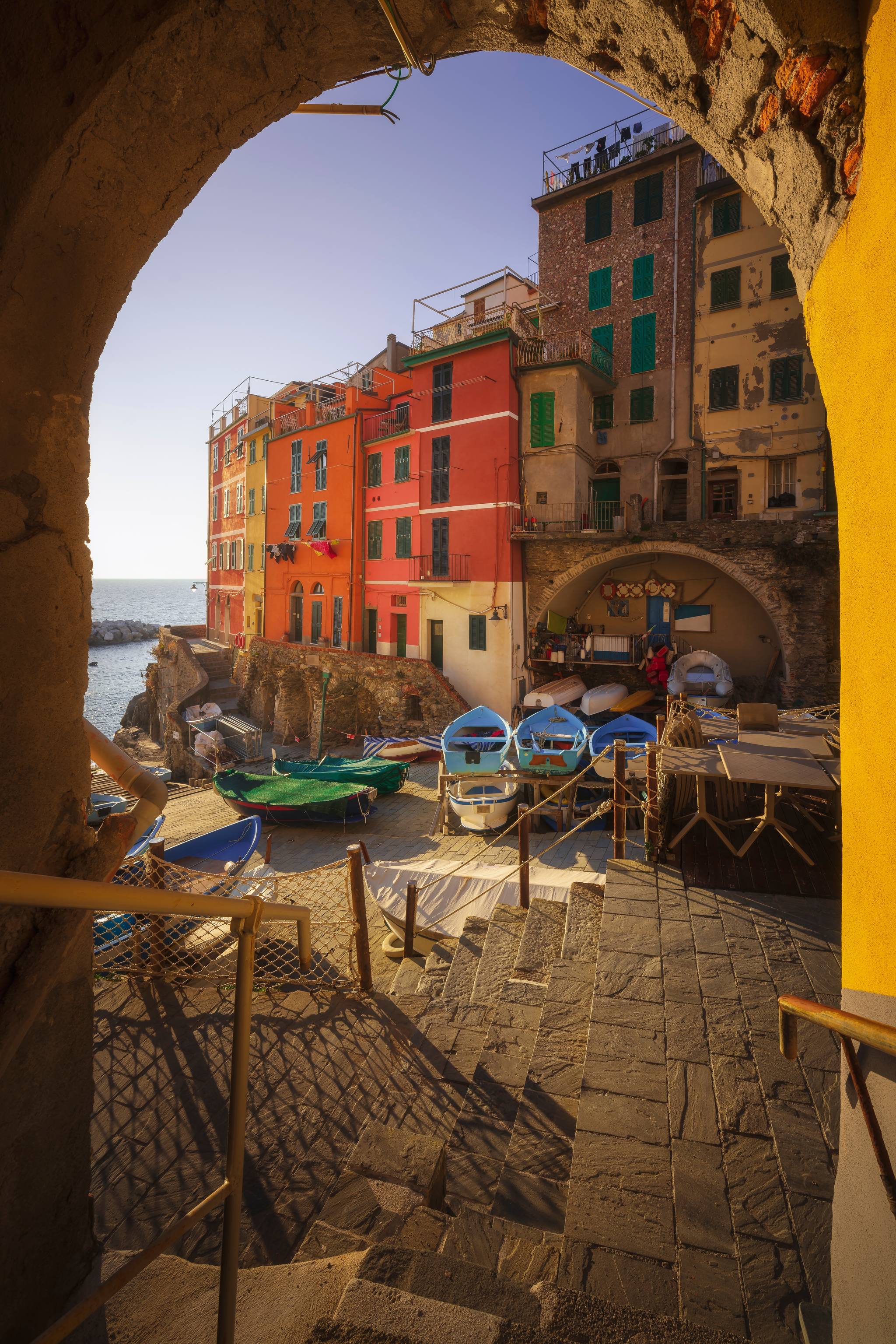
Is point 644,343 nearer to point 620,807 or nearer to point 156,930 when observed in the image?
point 620,807

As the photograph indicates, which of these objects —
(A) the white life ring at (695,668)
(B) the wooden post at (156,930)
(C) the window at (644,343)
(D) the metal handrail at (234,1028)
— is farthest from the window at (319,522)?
(D) the metal handrail at (234,1028)

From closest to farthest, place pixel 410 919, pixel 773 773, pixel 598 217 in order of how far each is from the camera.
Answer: pixel 773 773
pixel 410 919
pixel 598 217

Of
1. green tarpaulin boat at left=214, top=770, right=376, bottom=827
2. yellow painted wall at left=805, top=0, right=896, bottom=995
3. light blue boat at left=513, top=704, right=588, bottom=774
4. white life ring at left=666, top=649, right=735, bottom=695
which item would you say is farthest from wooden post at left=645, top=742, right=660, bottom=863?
white life ring at left=666, top=649, right=735, bottom=695

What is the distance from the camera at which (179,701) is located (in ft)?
95.9

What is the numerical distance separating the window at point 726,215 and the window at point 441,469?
34.5 feet

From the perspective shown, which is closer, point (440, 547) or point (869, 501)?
point (869, 501)

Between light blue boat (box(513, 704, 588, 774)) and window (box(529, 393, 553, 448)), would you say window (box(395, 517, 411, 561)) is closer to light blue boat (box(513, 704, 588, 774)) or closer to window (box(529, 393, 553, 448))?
window (box(529, 393, 553, 448))

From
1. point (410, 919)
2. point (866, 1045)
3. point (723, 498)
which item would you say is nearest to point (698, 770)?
point (410, 919)

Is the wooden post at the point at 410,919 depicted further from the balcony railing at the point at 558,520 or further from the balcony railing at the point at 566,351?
the balcony railing at the point at 566,351

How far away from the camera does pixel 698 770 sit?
549 centimetres

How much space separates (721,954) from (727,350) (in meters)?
20.7

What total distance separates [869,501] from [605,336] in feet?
76.4

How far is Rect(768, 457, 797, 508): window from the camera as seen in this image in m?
18.8

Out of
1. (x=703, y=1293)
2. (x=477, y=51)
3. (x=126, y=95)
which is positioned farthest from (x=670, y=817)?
(x=126, y=95)
